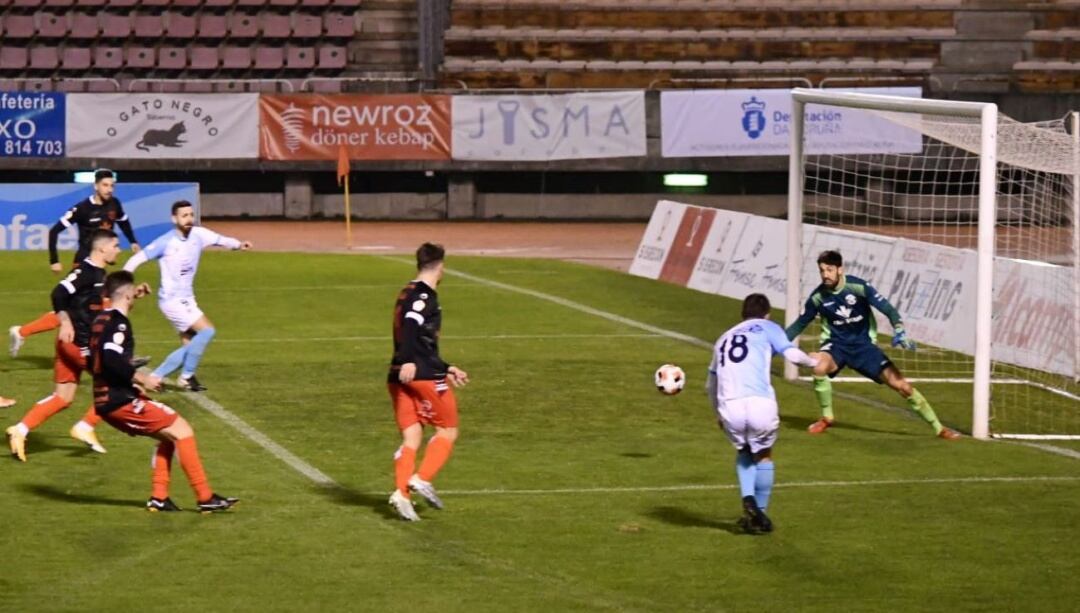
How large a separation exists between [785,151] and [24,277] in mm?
16735

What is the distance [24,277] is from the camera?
29547 millimetres

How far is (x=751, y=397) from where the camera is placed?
39.0 feet

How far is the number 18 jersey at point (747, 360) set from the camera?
11953 millimetres

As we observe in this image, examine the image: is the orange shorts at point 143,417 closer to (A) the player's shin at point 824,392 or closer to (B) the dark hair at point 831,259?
(B) the dark hair at point 831,259

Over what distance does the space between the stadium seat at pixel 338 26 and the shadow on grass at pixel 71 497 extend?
95.4 feet

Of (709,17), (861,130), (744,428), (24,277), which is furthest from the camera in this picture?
(709,17)

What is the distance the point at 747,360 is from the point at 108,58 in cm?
3233

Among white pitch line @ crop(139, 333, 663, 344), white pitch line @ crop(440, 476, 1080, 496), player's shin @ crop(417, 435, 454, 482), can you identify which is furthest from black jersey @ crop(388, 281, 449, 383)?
white pitch line @ crop(139, 333, 663, 344)

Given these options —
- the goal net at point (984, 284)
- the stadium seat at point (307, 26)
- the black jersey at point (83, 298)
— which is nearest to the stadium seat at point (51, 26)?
the stadium seat at point (307, 26)

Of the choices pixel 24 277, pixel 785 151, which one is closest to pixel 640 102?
pixel 785 151

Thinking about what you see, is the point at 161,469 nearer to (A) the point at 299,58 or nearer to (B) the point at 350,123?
(B) the point at 350,123

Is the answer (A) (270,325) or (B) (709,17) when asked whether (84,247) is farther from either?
(B) (709,17)

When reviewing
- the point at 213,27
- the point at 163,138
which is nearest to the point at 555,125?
the point at 163,138

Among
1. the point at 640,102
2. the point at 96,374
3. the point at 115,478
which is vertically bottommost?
the point at 115,478
